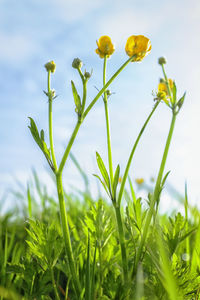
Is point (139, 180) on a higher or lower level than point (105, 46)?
higher

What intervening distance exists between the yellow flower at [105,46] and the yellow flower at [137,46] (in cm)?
6

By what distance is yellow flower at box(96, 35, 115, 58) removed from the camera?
115 cm

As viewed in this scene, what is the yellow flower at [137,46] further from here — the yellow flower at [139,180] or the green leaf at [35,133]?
the yellow flower at [139,180]

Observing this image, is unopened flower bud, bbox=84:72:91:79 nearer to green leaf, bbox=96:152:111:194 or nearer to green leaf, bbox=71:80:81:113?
green leaf, bbox=71:80:81:113

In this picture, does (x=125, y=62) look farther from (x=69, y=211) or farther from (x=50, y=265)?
(x=69, y=211)

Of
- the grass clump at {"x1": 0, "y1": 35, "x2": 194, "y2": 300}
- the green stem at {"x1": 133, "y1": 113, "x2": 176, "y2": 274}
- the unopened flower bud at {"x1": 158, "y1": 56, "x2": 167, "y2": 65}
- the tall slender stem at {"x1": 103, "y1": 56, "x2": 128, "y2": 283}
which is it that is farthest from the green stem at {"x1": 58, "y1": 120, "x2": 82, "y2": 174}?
the unopened flower bud at {"x1": 158, "y1": 56, "x2": 167, "y2": 65}

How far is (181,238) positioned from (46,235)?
0.46m

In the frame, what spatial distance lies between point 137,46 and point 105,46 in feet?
0.39

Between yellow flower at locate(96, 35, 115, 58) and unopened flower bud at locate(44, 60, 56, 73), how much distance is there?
0.17 metres

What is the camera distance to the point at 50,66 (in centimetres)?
112

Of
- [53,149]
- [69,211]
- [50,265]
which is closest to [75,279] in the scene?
[50,265]

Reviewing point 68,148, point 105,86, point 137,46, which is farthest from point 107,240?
point 137,46

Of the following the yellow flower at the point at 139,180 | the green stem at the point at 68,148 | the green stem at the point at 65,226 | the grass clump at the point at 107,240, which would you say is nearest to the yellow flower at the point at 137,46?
the grass clump at the point at 107,240

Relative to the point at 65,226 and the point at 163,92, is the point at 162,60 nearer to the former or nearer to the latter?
the point at 163,92
